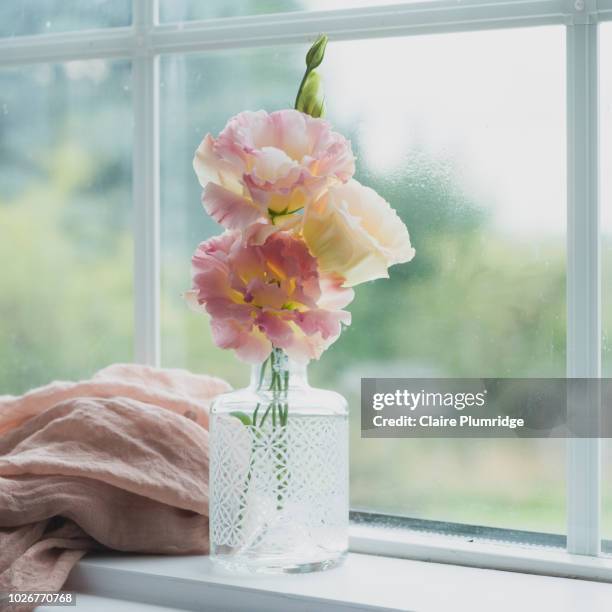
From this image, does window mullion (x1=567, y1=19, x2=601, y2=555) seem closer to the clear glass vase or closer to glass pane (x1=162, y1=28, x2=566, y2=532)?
glass pane (x1=162, y1=28, x2=566, y2=532)

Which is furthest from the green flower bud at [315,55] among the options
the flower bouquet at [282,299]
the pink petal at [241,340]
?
the pink petal at [241,340]

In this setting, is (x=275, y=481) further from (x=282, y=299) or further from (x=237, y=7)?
(x=237, y=7)

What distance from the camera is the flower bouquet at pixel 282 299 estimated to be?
111 centimetres

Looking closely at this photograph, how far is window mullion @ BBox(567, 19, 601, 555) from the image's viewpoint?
1.27m

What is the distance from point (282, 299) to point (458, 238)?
38 centimetres

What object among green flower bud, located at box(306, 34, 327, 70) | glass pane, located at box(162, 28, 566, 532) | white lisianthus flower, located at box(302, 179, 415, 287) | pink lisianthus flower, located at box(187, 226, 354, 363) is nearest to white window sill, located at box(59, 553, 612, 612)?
glass pane, located at box(162, 28, 566, 532)

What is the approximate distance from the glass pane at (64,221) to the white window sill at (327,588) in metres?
0.49

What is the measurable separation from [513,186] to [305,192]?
1.25 feet

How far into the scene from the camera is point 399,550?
1350 millimetres

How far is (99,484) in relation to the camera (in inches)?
49.6

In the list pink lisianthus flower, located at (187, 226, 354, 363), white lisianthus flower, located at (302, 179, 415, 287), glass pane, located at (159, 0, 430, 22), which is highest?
glass pane, located at (159, 0, 430, 22)

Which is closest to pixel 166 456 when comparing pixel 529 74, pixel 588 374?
pixel 588 374

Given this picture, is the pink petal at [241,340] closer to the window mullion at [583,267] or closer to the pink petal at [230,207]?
the pink petal at [230,207]

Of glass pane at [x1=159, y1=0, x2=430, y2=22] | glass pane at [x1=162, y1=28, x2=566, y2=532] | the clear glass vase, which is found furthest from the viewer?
glass pane at [x1=159, y1=0, x2=430, y2=22]
